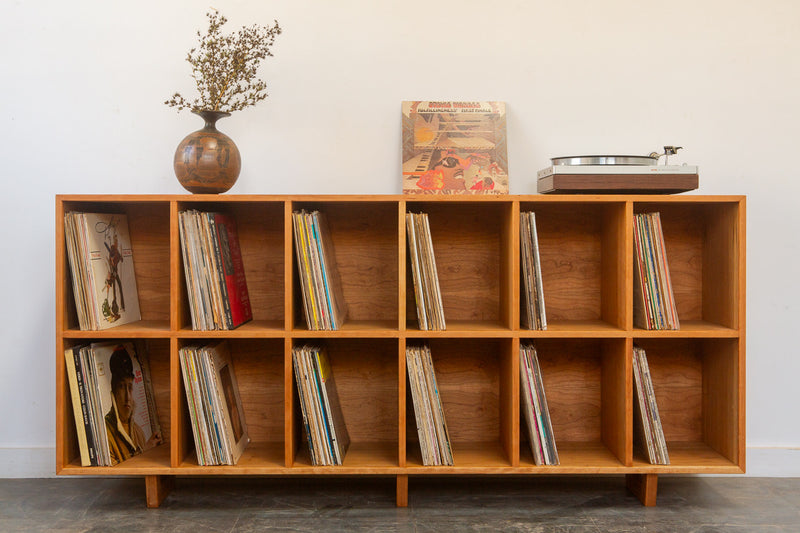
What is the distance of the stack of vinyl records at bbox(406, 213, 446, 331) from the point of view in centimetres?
184

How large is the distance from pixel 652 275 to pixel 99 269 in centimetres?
172

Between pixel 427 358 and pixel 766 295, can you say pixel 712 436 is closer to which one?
pixel 766 295

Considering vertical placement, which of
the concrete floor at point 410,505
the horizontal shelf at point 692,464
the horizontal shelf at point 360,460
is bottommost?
the concrete floor at point 410,505

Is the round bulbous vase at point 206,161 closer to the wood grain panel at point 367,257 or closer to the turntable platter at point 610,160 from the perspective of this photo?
the wood grain panel at point 367,257

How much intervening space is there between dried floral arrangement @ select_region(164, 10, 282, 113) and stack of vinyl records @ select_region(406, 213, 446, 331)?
2.08 ft

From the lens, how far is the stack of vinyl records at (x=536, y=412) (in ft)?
6.16

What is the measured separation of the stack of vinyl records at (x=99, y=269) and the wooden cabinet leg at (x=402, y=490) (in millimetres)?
1038

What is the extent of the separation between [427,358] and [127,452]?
3.32ft

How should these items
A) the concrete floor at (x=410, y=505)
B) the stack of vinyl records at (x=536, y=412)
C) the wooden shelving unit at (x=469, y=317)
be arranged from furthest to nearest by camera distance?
1. the wooden shelving unit at (x=469, y=317)
2. the stack of vinyl records at (x=536, y=412)
3. the concrete floor at (x=410, y=505)

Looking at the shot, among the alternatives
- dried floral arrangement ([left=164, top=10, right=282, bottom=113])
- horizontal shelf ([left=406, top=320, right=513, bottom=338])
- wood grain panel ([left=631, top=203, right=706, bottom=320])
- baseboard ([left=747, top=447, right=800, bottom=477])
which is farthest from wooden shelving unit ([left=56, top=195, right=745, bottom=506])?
dried floral arrangement ([left=164, top=10, right=282, bottom=113])

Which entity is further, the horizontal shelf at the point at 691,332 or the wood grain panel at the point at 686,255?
the wood grain panel at the point at 686,255

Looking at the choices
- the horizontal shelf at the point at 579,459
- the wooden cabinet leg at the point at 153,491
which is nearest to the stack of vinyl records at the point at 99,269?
the wooden cabinet leg at the point at 153,491

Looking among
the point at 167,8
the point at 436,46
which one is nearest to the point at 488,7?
the point at 436,46

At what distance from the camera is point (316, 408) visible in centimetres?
187
